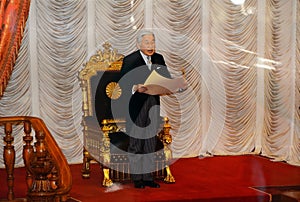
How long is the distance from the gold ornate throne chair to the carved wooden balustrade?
1437 mm

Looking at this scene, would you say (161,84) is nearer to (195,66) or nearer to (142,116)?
(142,116)

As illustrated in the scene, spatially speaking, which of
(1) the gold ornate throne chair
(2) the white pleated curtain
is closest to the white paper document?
(1) the gold ornate throne chair

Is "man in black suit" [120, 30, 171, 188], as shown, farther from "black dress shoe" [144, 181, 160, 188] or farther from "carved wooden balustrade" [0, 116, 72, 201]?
"carved wooden balustrade" [0, 116, 72, 201]

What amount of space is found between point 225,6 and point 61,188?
13.4 feet

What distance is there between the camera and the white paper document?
18.2 ft

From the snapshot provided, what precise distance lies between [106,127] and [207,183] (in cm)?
126

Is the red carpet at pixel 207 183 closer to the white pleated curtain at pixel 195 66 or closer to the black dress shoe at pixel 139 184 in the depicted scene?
the black dress shoe at pixel 139 184

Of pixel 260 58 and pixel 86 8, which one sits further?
pixel 260 58

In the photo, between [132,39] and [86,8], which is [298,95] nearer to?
[132,39]

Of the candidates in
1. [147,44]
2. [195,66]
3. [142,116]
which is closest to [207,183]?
[142,116]

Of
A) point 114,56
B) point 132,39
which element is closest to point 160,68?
point 114,56

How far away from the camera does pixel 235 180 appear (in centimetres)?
613

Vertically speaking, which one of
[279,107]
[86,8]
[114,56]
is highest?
[86,8]

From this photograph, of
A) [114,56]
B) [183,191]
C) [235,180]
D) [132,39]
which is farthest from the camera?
[132,39]
